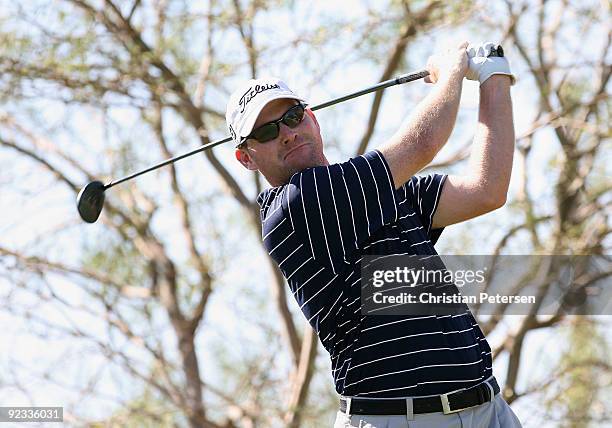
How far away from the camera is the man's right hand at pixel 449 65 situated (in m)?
2.62

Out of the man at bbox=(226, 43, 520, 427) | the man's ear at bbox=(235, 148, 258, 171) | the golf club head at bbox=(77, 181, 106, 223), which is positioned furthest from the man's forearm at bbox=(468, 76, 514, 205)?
the golf club head at bbox=(77, 181, 106, 223)

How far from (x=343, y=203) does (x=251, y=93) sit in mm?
394

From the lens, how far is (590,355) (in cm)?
789

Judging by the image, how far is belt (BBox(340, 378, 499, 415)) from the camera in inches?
96.9

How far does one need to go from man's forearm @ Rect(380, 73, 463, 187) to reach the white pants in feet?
1.70

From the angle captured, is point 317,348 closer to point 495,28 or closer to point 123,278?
point 123,278

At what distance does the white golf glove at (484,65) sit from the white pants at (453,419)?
74cm

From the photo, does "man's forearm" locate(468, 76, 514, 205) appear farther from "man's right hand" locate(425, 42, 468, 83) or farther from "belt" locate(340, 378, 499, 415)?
"belt" locate(340, 378, 499, 415)

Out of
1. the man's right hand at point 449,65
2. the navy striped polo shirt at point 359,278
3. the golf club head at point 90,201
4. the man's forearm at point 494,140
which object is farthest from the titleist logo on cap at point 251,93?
the golf club head at point 90,201

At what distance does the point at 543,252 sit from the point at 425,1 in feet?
5.51

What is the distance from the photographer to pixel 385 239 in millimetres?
2537

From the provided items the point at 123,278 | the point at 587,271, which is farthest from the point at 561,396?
the point at 123,278

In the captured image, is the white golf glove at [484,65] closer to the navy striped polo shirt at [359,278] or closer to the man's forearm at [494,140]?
the man's forearm at [494,140]

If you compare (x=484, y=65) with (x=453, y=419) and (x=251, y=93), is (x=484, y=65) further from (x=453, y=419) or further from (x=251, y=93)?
(x=453, y=419)
